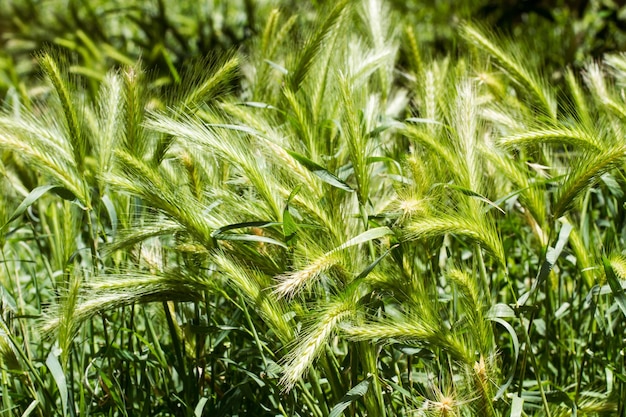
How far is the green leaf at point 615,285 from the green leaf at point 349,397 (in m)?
0.53

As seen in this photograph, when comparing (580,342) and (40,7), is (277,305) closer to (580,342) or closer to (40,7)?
(580,342)

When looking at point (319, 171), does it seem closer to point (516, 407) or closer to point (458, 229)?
point (458, 229)

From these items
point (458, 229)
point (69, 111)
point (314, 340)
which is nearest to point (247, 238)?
point (314, 340)

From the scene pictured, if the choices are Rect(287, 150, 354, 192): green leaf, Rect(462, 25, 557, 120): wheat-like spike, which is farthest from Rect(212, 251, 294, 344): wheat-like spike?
Rect(462, 25, 557, 120): wheat-like spike

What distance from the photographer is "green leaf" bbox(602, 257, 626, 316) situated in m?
1.63

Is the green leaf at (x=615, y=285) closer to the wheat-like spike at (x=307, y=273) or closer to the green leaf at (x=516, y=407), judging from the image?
the green leaf at (x=516, y=407)

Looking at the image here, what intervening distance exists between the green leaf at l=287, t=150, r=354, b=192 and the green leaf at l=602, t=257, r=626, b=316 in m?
0.54

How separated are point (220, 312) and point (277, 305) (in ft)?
1.80

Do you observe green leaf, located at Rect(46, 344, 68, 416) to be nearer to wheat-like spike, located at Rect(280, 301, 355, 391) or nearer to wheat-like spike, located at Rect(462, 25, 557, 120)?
wheat-like spike, located at Rect(280, 301, 355, 391)

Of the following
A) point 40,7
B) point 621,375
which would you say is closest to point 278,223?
point 621,375

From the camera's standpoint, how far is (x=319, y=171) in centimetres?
167

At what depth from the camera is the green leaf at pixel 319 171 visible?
1.65 metres

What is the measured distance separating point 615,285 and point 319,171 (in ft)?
2.12

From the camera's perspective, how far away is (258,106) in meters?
2.15
